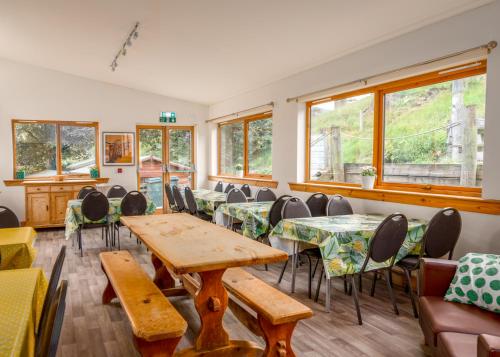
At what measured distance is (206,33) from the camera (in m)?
4.95

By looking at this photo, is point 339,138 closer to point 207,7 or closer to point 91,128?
point 207,7

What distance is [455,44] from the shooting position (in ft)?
11.7

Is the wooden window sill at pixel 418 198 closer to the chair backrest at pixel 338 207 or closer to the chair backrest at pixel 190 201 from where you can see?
the chair backrest at pixel 338 207

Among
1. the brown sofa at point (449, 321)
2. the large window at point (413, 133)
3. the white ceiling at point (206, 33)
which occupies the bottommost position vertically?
the brown sofa at point (449, 321)

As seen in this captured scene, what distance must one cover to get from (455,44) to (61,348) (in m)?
4.12

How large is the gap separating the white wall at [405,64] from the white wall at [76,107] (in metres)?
3.13

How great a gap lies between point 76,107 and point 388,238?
6.89m

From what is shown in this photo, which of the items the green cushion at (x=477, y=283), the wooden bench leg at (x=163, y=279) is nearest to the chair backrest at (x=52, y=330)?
the wooden bench leg at (x=163, y=279)

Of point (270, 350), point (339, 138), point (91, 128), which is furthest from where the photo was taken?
point (91, 128)

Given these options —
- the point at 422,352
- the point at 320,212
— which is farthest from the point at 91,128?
the point at 422,352

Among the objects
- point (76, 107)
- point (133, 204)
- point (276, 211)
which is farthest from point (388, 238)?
point (76, 107)

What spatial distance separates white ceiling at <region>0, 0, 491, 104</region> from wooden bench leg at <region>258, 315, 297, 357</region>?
299 centimetres

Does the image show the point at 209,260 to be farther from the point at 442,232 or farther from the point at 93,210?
the point at 93,210

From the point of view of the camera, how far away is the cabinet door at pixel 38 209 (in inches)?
279
